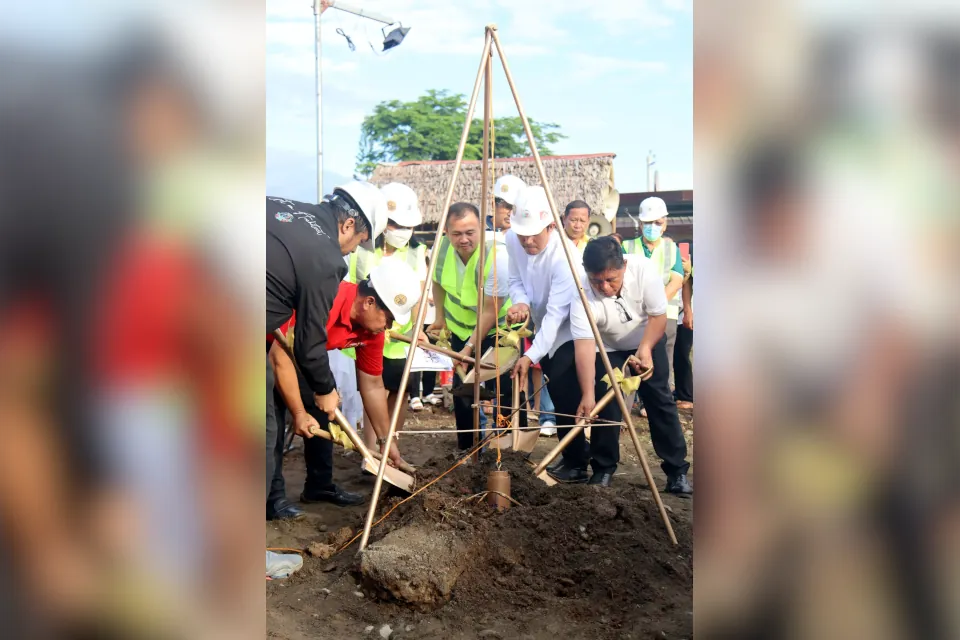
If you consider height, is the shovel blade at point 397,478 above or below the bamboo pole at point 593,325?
below

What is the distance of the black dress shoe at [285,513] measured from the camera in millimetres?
4672

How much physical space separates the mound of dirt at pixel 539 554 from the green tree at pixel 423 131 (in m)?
21.7

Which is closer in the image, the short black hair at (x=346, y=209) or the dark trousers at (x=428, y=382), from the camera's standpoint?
the short black hair at (x=346, y=209)

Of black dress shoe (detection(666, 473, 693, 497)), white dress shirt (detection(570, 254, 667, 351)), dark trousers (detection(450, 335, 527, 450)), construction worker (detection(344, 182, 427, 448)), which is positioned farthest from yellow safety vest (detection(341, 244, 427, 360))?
black dress shoe (detection(666, 473, 693, 497))

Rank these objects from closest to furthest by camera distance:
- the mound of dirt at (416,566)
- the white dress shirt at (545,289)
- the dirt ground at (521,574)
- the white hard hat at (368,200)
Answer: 1. the dirt ground at (521,574)
2. the mound of dirt at (416,566)
3. the white hard hat at (368,200)
4. the white dress shirt at (545,289)

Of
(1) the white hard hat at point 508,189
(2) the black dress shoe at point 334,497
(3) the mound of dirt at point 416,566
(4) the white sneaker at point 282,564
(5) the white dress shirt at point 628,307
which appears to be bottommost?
(2) the black dress shoe at point 334,497

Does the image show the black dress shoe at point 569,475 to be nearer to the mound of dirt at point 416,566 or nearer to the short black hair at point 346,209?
the mound of dirt at point 416,566

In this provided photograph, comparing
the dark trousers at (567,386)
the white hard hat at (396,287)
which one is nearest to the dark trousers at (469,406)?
the dark trousers at (567,386)

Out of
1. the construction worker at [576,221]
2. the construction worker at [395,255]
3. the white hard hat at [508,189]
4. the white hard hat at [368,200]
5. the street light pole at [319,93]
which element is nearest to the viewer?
the white hard hat at [368,200]
